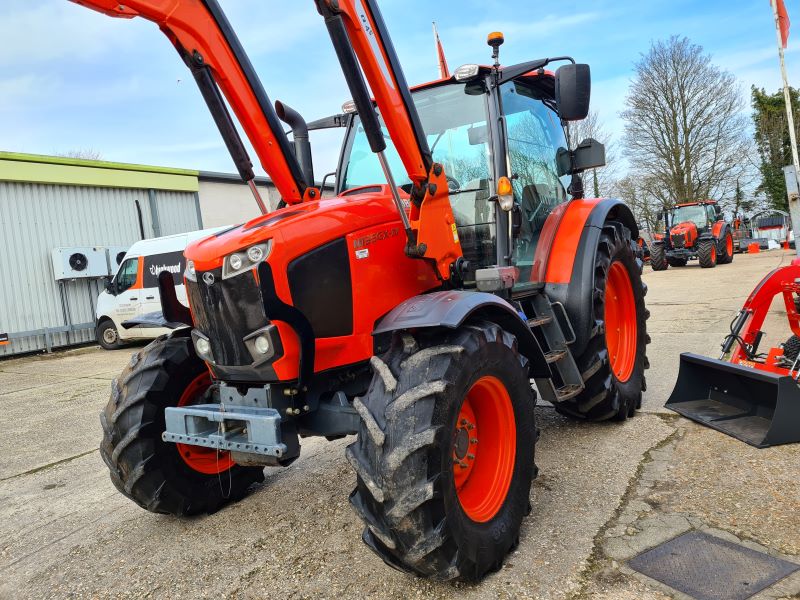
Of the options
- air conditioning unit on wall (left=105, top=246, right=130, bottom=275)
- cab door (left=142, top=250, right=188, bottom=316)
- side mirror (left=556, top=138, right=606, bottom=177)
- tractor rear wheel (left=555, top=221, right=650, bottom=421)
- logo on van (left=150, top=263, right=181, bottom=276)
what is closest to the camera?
tractor rear wheel (left=555, top=221, right=650, bottom=421)

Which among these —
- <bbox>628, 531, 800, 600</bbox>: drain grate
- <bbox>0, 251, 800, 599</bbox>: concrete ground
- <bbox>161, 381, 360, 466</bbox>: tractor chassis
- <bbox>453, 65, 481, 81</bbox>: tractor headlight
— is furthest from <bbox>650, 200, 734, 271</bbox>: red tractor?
<bbox>161, 381, 360, 466</bbox>: tractor chassis

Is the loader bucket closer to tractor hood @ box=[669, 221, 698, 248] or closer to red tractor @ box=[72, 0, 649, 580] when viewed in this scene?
red tractor @ box=[72, 0, 649, 580]

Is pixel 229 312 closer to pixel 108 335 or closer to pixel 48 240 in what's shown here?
pixel 108 335

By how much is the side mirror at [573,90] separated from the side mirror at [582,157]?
90cm

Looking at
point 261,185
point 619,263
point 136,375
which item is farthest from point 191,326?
point 261,185

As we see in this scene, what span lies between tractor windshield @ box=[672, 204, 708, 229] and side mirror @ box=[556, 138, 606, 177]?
1912 centimetres

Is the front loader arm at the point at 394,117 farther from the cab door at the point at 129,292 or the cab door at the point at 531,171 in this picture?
the cab door at the point at 129,292

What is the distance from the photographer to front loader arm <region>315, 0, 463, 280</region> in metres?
2.37

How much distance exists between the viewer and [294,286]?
2447mm

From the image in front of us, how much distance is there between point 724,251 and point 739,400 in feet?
62.1

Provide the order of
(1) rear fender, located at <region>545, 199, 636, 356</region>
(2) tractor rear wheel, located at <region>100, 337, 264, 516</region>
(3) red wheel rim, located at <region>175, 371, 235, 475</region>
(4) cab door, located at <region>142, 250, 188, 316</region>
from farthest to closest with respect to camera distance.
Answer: (4) cab door, located at <region>142, 250, 188, 316</region>, (1) rear fender, located at <region>545, 199, 636, 356</region>, (3) red wheel rim, located at <region>175, 371, 235, 475</region>, (2) tractor rear wheel, located at <region>100, 337, 264, 516</region>

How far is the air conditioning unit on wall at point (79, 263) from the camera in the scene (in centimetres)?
1336

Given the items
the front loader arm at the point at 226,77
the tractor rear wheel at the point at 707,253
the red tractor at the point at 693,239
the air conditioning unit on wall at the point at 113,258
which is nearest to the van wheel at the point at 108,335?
the air conditioning unit on wall at the point at 113,258

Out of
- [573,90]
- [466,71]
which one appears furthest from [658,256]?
[466,71]
